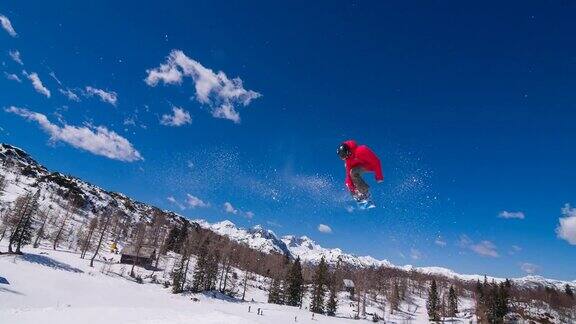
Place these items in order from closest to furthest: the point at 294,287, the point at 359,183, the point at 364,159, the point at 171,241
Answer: the point at 364,159 → the point at 359,183 → the point at 294,287 → the point at 171,241

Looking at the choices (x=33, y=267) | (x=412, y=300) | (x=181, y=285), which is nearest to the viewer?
(x=33, y=267)

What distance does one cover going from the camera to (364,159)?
12.0 meters

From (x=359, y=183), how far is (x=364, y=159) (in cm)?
134

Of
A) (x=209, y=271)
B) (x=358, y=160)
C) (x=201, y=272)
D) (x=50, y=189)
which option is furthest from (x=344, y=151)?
(x=50, y=189)

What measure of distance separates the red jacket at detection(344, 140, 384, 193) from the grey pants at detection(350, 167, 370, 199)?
0.20 m

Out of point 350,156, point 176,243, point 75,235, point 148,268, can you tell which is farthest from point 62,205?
point 350,156

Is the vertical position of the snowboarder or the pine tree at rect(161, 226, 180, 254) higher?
the pine tree at rect(161, 226, 180, 254)

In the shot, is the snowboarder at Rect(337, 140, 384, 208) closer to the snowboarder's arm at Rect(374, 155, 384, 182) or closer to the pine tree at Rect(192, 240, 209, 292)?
the snowboarder's arm at Rect(374, 155, 384, 182)

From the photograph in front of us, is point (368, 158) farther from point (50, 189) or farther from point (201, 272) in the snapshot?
point (50, 189)

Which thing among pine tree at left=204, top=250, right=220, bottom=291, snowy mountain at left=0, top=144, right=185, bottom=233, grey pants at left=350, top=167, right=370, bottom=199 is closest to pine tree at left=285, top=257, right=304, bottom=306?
pine tree at left=204, top=250, right=220, bottom=291

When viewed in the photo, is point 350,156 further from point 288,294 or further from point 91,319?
point 288,294

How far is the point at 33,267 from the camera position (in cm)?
5475

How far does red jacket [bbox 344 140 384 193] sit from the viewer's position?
1196 cm

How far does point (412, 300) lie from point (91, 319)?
143m
